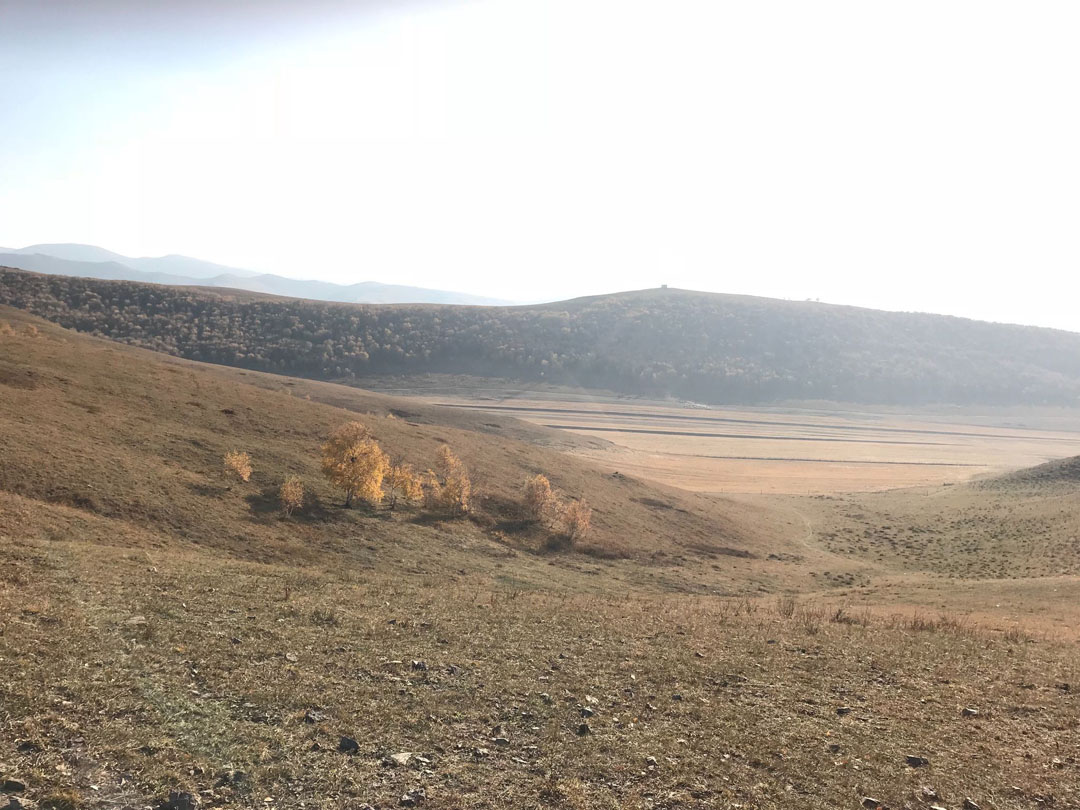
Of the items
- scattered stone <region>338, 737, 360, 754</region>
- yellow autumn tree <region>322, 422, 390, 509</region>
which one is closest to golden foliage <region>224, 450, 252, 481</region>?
yellow autumn tree <region>322, 422, 390, 509</region>

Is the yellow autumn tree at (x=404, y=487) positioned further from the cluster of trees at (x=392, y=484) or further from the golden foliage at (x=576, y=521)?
the golden foliage at (x=576, y=521)

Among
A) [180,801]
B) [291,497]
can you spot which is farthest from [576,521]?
[180,801]

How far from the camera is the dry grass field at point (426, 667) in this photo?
28.4 feet

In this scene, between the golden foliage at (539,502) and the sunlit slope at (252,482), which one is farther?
the golden foliage at (539,502)

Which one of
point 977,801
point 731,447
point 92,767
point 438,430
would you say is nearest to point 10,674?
point 92,767

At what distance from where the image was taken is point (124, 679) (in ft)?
33.3

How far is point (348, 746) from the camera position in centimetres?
928

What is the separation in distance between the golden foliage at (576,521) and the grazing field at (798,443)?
120 feet

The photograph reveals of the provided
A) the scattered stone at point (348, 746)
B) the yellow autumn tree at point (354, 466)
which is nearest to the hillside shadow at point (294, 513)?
the yellow autumn tree at point (354, 466)

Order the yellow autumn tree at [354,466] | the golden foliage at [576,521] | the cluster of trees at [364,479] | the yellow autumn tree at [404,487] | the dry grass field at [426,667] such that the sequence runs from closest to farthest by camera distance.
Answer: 1. the dry grass field at [426,667]
2. the cluster of trees at [364,479]
3. the yellow autumn tree at [354,466]
4. the yellow autumn tree at [404,487]
5. the golden foliage at [576,521]

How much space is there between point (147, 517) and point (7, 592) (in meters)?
13.3

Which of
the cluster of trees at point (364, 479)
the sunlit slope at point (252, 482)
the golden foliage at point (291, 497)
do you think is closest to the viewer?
the sunlit slope at point (252, 482)

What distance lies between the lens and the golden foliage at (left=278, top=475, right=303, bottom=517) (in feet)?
105

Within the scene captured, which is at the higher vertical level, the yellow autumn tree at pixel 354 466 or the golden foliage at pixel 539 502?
the yellow autumn tree at pixel 354 466
